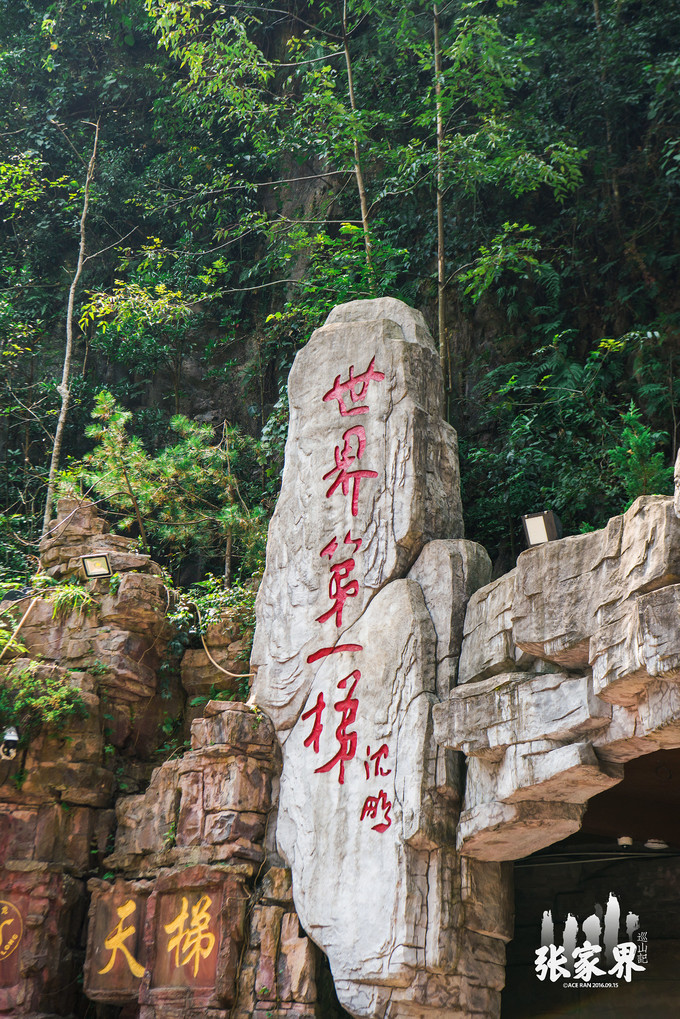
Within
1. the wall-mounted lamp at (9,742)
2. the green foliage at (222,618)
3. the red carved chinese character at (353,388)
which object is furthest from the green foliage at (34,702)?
the red carved chinese character at (353,388)

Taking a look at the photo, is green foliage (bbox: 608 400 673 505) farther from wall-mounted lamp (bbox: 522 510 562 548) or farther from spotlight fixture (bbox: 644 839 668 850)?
spotlight fixture (bbox: 644 839 668 850)

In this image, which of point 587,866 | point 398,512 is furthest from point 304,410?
point 587,866

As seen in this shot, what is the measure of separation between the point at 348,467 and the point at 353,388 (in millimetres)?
550

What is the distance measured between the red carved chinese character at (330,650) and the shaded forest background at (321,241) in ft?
7.34

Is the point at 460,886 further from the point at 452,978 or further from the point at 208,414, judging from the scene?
the point at 208,414

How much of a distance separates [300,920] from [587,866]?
334cm

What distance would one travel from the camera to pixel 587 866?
7.77m

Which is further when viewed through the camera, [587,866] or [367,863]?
[587,866]

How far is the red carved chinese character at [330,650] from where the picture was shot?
5.60 meters

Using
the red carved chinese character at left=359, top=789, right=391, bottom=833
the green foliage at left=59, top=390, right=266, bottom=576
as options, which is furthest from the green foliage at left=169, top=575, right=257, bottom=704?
the red carved chinese character at left=359, top=789, right=391, bottom=833

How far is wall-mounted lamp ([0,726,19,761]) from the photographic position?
6.09 metres

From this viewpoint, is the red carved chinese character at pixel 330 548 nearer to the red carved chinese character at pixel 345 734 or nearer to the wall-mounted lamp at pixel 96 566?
the red carved chinese character at pixel 345 734

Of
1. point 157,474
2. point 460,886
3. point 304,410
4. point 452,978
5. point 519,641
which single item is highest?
point 157,474

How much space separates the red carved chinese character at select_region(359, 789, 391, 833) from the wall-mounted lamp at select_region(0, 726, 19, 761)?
2.39m
